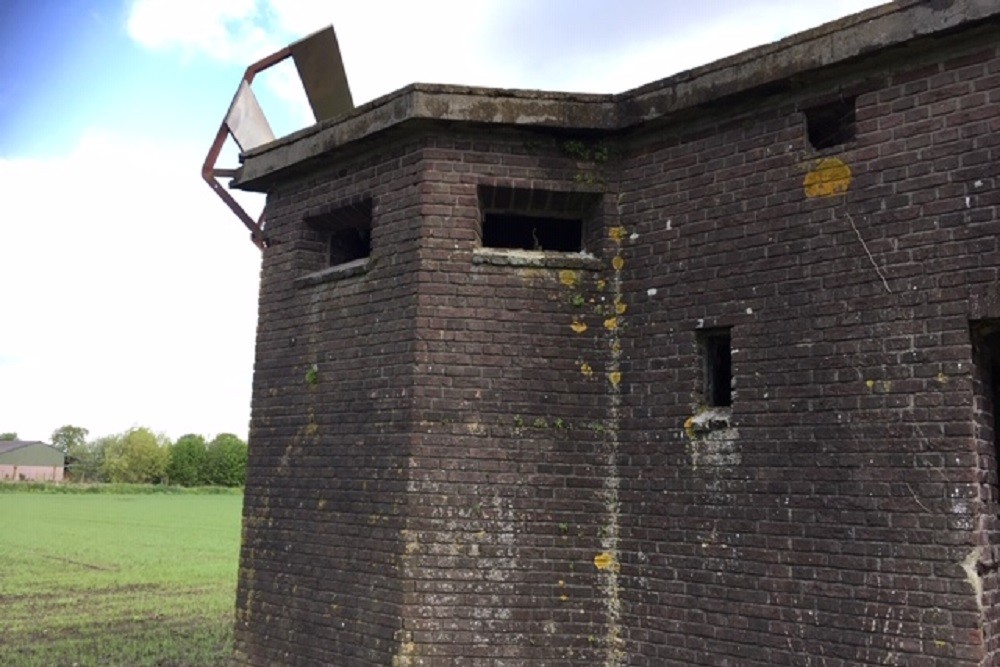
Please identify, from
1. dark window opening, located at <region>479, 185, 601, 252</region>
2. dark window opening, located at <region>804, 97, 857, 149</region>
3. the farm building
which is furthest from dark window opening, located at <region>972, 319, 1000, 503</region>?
the farm building

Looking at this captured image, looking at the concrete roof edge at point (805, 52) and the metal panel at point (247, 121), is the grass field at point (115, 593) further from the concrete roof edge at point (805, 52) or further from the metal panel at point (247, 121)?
the concrete roof edge at point (805, 52)

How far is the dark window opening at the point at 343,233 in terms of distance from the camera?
7117mm

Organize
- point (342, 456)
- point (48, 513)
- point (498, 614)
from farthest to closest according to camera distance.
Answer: point (48, 513)
point (342, 456)
point (498, 614)

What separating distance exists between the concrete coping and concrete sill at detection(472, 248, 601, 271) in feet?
3.16

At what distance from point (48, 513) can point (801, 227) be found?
4159 cm

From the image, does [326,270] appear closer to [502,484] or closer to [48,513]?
[502,484]

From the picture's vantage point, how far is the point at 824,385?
16.6 feet

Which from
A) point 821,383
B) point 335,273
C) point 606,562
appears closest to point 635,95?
point 821,383

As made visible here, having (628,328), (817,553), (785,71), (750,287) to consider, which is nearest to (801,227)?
(750,287)

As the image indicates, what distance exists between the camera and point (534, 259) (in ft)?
20.4

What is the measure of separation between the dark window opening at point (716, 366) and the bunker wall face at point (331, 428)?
6.87 ft

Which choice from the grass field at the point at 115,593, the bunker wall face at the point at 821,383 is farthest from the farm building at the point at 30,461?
the bunker wall face at the point at 821,383

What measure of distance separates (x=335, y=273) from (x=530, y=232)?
1.68m

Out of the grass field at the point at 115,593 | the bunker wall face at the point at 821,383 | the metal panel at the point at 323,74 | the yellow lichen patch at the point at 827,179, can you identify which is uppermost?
the metal panel at the point at 323,74
